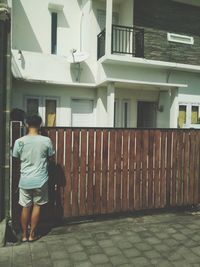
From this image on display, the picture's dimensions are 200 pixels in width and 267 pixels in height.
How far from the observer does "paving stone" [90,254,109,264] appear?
344 centimetres

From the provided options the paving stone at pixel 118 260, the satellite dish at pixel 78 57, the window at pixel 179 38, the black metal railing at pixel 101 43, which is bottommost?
the paving stone at pixel 118 260

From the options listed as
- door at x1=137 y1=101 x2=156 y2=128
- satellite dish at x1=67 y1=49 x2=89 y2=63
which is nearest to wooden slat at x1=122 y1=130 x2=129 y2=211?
satellite dish at x1=67 y1=49 x2=89 y2=63

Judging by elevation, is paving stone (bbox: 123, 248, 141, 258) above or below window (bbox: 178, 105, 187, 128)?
below

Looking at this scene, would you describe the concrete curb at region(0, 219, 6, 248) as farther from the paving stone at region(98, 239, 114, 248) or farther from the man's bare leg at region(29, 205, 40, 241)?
the paving stone at region(98, 239, 114, 248)

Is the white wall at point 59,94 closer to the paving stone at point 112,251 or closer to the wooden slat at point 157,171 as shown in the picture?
the wooden slat at point 157,171

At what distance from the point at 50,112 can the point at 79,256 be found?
7.57 meters

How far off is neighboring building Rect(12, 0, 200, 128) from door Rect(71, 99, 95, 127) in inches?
1.6

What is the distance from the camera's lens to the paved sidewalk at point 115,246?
3439 mm

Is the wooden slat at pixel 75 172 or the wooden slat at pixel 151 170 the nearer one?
the wooden slat at pixel 75 172

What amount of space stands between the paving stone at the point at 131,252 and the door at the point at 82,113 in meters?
7.58

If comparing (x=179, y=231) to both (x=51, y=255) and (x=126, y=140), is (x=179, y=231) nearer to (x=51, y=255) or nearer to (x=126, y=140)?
(x=126, y=140)

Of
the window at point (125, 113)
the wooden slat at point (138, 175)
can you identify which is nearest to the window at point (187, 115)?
the window at point (125, 113)

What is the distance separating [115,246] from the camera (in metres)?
3.85

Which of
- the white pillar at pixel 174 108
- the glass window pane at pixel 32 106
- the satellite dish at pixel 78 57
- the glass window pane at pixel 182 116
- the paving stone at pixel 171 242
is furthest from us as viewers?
the glass window pane at pixel 182 116
